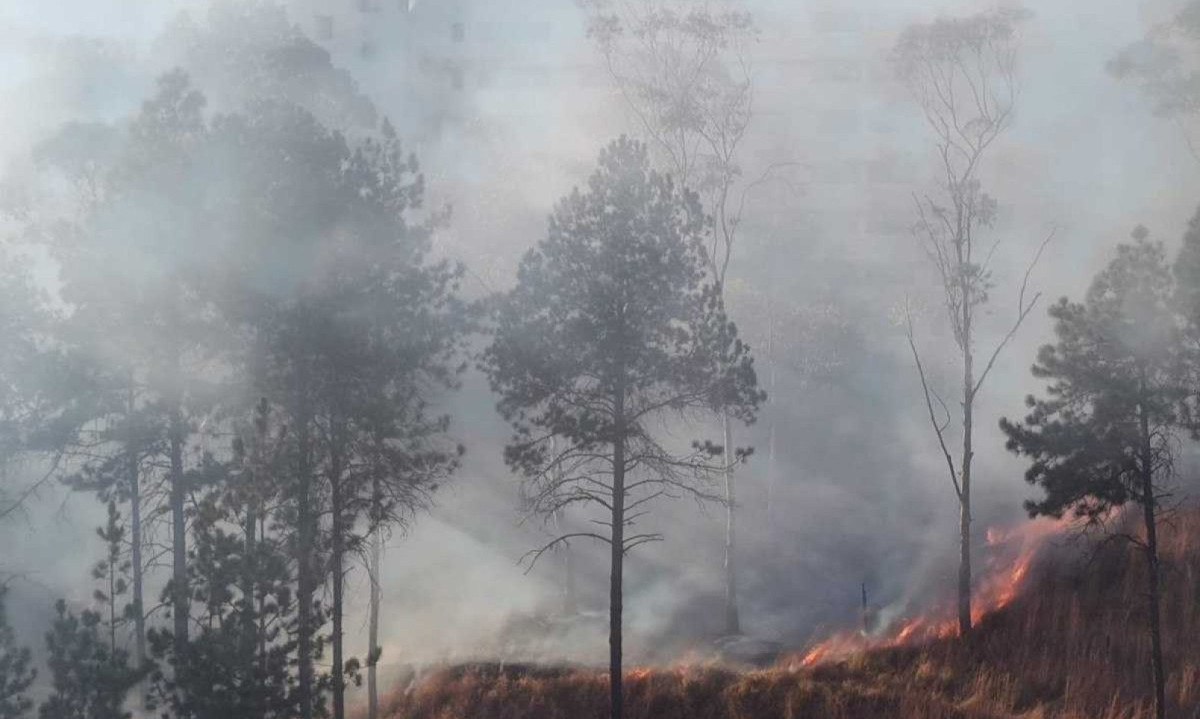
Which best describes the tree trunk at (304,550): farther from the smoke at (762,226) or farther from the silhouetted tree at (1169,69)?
the silhouetted tree at (1169,69)

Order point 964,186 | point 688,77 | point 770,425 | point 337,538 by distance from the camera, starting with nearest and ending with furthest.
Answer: point 337,538 < point 964,186 < point 688,77 < point 770,425

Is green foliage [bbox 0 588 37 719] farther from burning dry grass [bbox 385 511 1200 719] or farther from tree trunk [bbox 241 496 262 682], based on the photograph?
burning dry grass [bbox 385 511 1200 719]

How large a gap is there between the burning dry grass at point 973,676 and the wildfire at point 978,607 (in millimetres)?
166

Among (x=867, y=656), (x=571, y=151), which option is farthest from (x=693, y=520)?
(x=571, y=151)

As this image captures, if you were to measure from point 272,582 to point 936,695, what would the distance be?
12184 mm

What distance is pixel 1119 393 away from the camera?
17.1m

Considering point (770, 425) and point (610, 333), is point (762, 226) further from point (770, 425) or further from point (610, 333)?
point (610, 333)

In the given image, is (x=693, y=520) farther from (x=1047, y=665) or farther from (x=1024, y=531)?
(x=1047, y=665)

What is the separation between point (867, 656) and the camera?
21219mm

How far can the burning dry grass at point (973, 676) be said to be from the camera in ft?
60.2

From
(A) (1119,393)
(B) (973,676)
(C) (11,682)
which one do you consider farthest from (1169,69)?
(C) (11,682)

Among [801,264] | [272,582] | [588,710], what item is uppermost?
[801,264]

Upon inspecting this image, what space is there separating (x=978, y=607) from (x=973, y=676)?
142 inches

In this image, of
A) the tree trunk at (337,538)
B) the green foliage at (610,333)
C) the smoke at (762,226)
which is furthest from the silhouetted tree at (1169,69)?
the tree trunk at (337,538)
